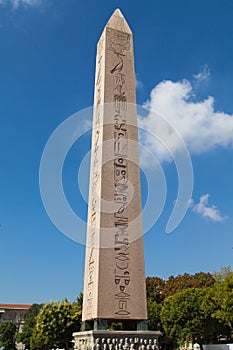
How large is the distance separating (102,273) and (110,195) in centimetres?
202

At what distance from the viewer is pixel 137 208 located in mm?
11281

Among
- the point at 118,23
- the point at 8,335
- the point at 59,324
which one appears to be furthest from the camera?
the point at 8,335

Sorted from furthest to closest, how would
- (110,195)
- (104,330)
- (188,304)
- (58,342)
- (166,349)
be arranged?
(166,349) → (58,342) → (188,304) → (110,195) → (104,330)

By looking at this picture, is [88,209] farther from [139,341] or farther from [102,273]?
[139,341]

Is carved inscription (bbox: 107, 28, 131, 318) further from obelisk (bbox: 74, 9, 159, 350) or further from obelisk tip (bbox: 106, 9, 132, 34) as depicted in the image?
obelisk tip (bbox: 106, 9, 132, 34)

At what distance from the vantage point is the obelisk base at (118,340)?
9.67m

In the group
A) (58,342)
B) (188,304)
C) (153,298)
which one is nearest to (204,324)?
(188,304)

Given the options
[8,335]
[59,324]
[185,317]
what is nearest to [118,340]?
[185,317]

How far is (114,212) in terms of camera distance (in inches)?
424

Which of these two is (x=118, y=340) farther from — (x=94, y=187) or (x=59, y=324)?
(x=59, y=324)

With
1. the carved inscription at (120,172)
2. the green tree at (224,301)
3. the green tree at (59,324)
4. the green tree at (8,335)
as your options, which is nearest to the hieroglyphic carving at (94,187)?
the carved inscription at (120,172)

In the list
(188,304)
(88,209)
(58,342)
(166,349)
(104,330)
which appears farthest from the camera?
(166,349)

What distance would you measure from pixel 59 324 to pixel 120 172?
24987 mm

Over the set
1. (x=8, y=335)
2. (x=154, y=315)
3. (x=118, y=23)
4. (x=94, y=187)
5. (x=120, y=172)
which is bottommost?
(x=154, y=315)
